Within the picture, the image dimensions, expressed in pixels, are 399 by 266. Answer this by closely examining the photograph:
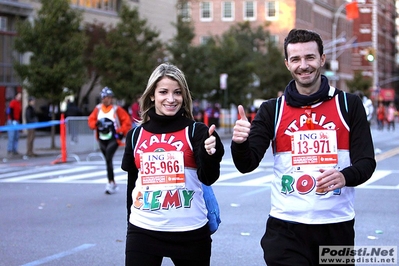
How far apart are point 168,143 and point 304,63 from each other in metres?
1.04

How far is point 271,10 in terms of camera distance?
77.2 metres

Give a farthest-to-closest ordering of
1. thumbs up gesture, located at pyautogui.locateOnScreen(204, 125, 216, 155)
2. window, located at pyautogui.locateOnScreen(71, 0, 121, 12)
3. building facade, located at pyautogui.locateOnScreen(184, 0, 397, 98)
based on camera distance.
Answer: building facade, located at pyautogui.locateOnScreen(184, 0, 397, 98)
window, located at pyautogui.locateOnScreen(71, 0, 121, 12)
thumbs up gesture, located at pyautogui.locateOnScreen(204, 125, 216, 155)

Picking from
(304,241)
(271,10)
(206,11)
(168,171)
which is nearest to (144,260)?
(168,171)

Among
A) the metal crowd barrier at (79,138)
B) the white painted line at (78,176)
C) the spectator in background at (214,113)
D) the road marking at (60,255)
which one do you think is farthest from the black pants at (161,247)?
the spectator in background at (214,113)

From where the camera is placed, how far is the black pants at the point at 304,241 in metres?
4.18

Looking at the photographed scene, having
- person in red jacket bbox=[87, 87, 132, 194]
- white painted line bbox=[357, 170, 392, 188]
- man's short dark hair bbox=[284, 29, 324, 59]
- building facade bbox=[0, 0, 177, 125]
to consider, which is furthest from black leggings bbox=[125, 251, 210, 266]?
building facade bbox=[0, 0, 177, 125]

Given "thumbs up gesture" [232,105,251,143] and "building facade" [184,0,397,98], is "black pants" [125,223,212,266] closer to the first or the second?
"thumbs up gesture" [232,105,251,143]

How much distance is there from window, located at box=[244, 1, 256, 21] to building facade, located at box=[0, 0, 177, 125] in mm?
28131

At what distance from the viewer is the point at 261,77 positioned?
178 feet

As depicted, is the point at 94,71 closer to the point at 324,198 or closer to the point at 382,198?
the point at 382,198

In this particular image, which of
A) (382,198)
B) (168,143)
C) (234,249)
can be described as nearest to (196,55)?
(382,198)

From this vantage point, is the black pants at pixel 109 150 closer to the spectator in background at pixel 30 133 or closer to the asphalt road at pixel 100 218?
the asphalt road at pixel 100 218

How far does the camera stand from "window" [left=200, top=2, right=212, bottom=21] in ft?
279

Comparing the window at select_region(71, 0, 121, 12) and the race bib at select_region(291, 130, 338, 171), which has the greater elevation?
the window at select_region(71, 0, 121, 12)
